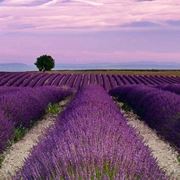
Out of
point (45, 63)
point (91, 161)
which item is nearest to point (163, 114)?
point (91, 161)

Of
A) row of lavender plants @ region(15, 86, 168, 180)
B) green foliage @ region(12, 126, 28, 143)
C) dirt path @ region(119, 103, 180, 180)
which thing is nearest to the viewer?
row of lavender plants @ region(15, 86, 168, 180)

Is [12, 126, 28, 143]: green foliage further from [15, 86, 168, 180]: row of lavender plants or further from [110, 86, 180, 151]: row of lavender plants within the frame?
[15, 86, 168, 180]: row of lavender plants

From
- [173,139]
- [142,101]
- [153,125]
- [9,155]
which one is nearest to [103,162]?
[9,155]

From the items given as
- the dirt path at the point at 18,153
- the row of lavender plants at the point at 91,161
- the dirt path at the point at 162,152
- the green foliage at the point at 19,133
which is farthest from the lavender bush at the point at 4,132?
the row of lavender plants at the point at 91,161

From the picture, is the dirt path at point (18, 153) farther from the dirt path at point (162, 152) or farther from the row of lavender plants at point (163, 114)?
the row of lavender plants at point (163, 114)

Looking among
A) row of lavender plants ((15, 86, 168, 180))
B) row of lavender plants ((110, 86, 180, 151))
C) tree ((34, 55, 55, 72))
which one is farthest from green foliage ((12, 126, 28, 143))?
tree ((34, 55, 55, 72))

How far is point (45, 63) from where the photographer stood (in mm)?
81438

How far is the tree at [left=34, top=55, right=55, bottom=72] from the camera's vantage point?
81.4m

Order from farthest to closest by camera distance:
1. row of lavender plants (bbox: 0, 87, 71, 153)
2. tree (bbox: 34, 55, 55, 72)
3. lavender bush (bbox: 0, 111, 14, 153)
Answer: tree (bbox: 34, 55, 55, 72), row of lavender plants (bbox: 0, 87, 71, 153), lavender bush (bbox: 0, 111, 14, 153)

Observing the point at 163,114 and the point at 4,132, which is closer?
the point at 4,132

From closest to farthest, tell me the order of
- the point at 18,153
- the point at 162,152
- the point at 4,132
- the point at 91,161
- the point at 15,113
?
the point at 91,161 < the point at 4,132 < the point at 18,153 < the point at 162,152 < the point at 15,113

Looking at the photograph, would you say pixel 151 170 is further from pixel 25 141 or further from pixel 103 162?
pixel 25 141

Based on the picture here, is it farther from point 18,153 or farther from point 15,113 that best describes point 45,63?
point 18,153

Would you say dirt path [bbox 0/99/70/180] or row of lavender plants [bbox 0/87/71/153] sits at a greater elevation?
row of lavender plants [bbox 0/87/71/153]
